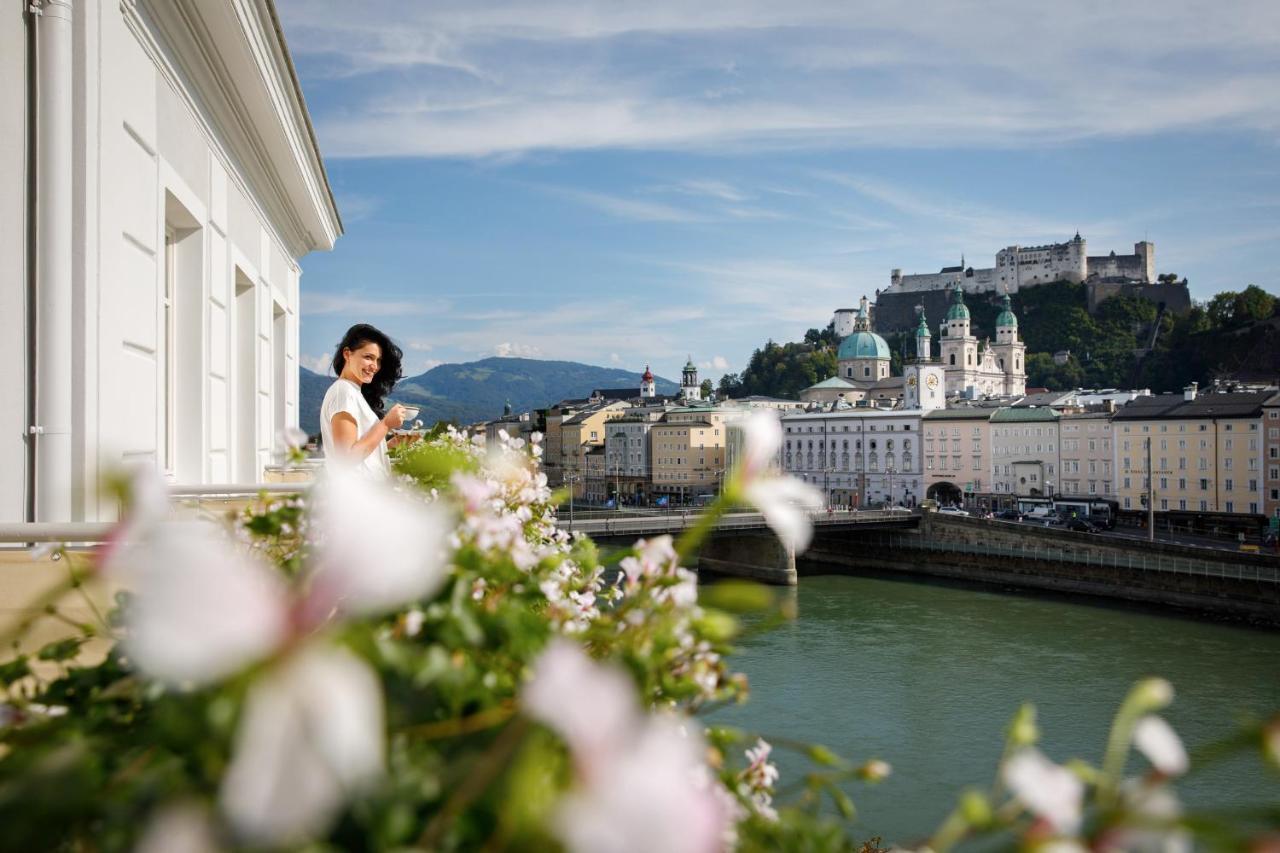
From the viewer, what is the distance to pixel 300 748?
1.77 feet

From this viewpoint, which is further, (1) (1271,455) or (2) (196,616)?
(1) (1271,455)

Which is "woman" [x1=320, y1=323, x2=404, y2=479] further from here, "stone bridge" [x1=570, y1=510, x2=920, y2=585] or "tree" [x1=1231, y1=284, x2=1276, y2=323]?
"tree" [x1=1231, y1=284, x2=1276, y2=323]

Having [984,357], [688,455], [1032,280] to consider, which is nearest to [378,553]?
[688,455]

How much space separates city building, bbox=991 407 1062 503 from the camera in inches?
2431

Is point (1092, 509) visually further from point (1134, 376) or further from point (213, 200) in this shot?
point (213, 200)

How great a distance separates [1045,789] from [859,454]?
239ft

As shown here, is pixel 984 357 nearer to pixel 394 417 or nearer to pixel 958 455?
pixel 958 455

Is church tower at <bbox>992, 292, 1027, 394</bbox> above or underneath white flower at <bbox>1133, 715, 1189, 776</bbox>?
above

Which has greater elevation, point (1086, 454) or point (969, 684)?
point (1086, 454)

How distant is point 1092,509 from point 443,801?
6047cm

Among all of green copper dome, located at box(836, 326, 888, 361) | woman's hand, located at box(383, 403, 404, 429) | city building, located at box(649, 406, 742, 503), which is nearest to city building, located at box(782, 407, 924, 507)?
city building, located at box(649, 406, 742, 503)

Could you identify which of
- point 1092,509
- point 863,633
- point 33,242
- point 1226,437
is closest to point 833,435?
point 1092,509

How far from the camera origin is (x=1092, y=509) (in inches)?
2221

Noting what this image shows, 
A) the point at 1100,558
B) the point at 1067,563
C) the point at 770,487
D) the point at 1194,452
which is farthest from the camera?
the point at 1194,452
